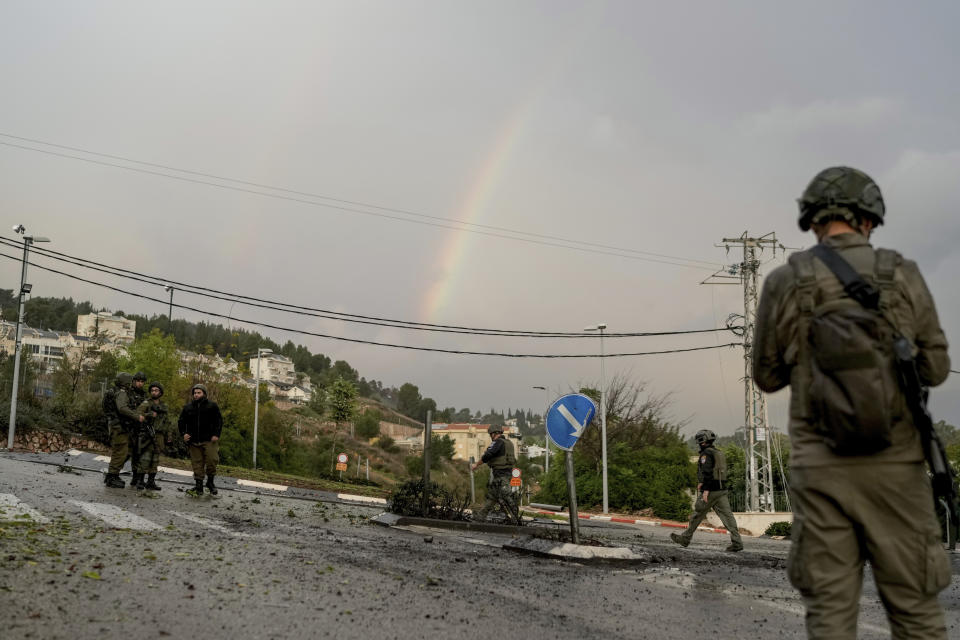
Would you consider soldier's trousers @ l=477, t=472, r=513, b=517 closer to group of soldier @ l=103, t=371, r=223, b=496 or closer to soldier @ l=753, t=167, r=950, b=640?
group of soldier @ l=103, t=371, r=223, b=496

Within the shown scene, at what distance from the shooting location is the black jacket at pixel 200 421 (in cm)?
1473

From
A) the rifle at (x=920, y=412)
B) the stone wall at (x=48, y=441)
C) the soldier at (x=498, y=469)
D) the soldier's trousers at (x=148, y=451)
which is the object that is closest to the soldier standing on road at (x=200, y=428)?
the soldier's trousers at (x=148, y=451)

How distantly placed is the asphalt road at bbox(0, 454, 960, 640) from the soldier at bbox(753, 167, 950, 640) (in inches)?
96.8

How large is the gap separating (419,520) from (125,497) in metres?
4.64

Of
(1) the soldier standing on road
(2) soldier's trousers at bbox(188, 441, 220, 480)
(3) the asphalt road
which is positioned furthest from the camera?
(2) soldier's trousers at bbox(188, 441, 220, 480)

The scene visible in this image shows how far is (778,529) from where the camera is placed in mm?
23891

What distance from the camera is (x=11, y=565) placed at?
19.5 feet

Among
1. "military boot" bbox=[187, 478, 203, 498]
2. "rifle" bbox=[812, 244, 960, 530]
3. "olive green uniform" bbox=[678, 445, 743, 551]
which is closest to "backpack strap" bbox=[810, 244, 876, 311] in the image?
"rifle" bbox=[812, 244, 960, 530]

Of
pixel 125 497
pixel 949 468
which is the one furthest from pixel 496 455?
pixel 949 468

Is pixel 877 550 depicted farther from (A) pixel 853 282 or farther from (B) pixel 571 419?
(B) pixel 571 419

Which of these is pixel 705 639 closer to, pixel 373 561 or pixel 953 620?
pixel 953 620

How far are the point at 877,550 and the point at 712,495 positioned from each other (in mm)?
10892

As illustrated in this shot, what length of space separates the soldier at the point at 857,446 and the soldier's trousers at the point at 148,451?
13.7 meters

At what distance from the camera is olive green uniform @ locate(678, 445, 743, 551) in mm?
13211
